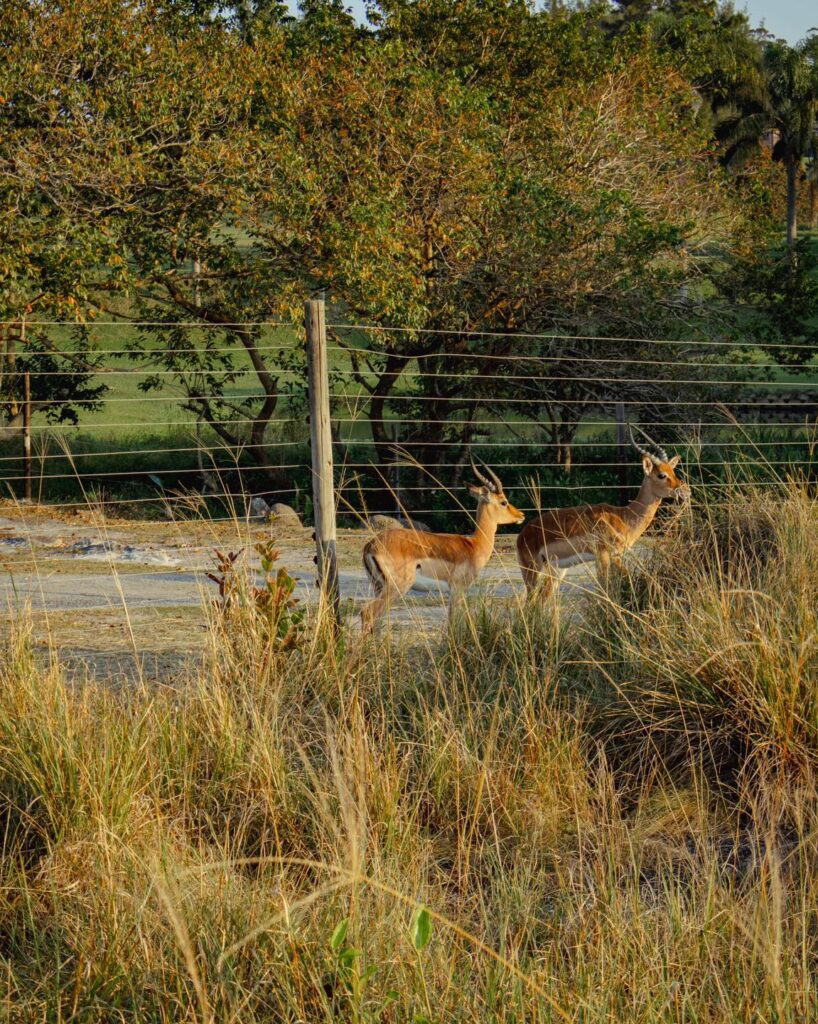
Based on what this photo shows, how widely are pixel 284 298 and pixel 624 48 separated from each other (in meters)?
7.56

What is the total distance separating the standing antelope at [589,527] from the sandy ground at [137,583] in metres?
0.20

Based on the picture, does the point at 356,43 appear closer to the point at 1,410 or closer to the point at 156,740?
the point at 1,410

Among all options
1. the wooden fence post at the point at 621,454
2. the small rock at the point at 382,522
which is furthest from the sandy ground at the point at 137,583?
the wooden fence post at the point at 621,454

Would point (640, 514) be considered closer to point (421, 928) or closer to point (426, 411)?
point (421, 928)

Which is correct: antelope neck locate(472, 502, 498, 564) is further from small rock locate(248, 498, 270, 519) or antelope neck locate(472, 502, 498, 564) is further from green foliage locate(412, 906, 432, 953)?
small rock locate(248, 498, 270, 519)

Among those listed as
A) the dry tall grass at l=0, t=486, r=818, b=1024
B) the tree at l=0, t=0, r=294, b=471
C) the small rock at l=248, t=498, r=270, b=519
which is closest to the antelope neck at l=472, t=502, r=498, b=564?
the dry tall grass at l=0, t=486, r=818, b=1024

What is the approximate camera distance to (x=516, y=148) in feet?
50.4

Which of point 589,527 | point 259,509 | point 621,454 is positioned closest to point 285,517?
point 259,509

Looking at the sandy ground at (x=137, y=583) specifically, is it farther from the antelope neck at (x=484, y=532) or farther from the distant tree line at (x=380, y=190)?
the distant tree line at (x=380, y=190)

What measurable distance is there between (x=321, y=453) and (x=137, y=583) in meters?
4.71

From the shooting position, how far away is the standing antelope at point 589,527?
7949 mm

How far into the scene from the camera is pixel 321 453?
6.19 m

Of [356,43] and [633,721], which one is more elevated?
[356,43]

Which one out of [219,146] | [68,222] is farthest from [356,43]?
[68,222]
